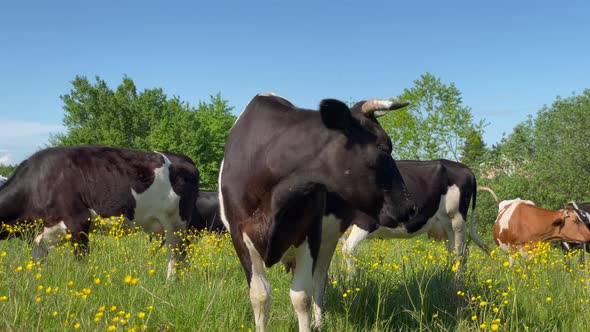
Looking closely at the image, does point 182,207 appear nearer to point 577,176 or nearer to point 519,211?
point 519,211

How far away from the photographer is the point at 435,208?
9914 millimetres

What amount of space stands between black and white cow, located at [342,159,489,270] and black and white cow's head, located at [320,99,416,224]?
580cm

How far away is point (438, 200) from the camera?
32.7 ft

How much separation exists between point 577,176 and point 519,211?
2011 cm

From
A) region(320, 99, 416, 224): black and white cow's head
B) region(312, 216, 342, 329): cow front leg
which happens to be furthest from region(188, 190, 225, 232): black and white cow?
region(320, 99, 416, 224): black and white cow's head

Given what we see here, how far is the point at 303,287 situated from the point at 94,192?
547 centimetres

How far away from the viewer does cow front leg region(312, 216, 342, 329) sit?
4.56 metres

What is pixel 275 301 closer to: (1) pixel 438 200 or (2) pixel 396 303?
(2) pixel 396 303

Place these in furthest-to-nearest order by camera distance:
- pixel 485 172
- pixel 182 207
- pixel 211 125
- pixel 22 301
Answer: pixel 211 125 → pixel 485 172 → pixel 182 207 → pixel 22 301

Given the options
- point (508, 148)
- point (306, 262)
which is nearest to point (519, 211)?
point (306, 262)

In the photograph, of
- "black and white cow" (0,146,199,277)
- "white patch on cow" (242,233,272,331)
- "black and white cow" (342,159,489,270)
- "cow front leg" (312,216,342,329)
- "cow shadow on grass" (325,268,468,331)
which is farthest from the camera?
"black and white cow" (342,159,489,270)

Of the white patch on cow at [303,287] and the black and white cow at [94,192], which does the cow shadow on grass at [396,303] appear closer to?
the white patch on cow at [303,287]

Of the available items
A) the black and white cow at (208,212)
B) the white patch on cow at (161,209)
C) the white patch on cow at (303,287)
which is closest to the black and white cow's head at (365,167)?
the white patch on cow at (303,287)

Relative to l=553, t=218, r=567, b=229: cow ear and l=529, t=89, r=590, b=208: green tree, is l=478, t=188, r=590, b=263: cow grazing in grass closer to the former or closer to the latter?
l=553, t=218, r=567, b=229: cow ear
